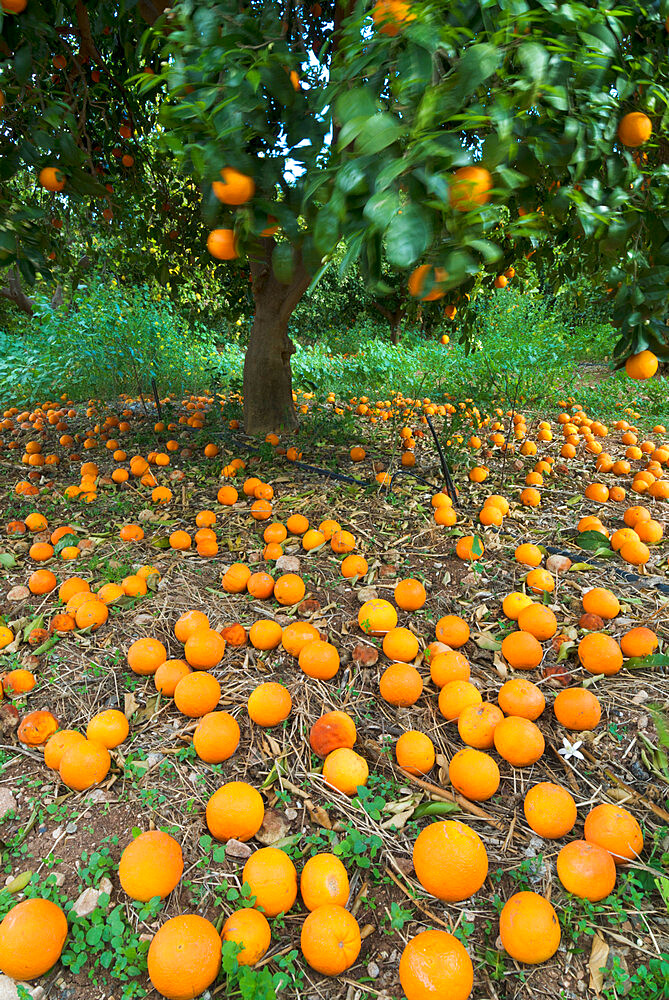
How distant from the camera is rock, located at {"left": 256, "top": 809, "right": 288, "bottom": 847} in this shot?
1.60 m

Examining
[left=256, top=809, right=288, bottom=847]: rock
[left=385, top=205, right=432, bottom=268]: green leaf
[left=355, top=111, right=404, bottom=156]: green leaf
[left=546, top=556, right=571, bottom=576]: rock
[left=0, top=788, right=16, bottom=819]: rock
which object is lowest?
[left=546, top=556, right=571, bottom=576]: rock

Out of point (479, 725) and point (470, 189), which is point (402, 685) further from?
point (470, 189)

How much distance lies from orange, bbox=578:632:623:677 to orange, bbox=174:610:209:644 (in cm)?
156

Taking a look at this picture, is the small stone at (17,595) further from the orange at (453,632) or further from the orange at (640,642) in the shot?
the orange at (640,642)

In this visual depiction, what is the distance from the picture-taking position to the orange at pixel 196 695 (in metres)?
1.92

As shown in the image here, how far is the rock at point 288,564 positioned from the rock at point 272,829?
124cm

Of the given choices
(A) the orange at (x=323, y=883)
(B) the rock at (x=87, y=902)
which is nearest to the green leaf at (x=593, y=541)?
(A) the orange at (x=323, y=883)

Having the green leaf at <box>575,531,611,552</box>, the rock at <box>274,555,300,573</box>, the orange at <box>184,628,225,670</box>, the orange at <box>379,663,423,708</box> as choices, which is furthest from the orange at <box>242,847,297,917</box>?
the green leaf at <box>575,531,611,552</box>

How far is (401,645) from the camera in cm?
212

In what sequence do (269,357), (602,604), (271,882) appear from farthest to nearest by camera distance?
(269,357)
(602,604)
(271,882)

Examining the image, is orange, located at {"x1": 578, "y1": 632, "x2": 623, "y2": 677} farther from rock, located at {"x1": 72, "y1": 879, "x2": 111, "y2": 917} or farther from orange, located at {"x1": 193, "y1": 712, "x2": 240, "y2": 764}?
rock, located at {"x1": 72, "y1": 879, "x2": 111, "y2": 917}

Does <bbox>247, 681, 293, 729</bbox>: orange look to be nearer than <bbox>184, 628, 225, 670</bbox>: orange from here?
Yes

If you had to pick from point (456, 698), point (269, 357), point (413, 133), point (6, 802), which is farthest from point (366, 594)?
point (269, 357)

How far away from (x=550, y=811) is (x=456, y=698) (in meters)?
0.44
